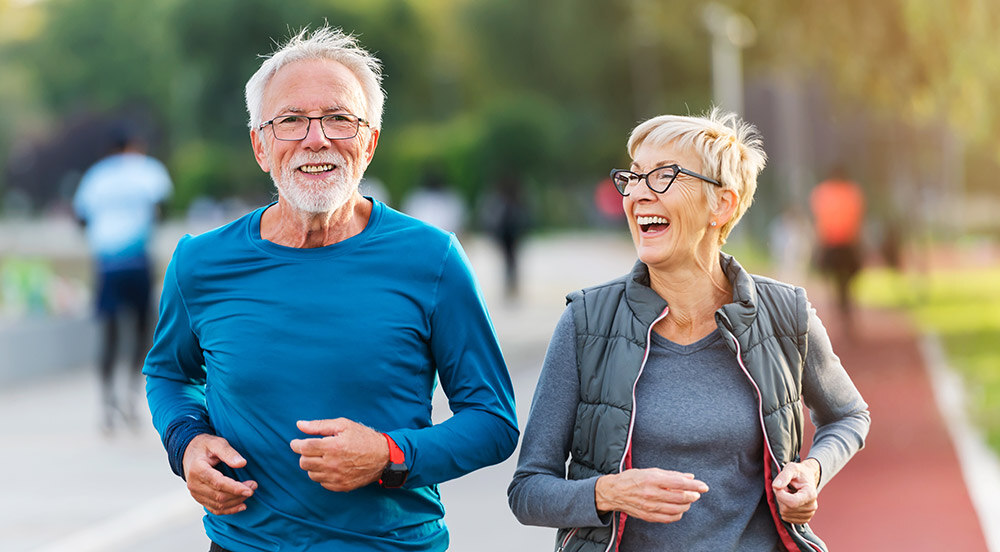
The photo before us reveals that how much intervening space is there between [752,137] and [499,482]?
5.66 metres

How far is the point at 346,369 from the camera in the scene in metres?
3.30

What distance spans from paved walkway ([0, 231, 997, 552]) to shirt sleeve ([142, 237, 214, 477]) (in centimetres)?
370

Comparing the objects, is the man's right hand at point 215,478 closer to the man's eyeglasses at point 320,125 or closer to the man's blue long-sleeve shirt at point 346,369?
the man's blue long-sleeve shirt at point 346,369

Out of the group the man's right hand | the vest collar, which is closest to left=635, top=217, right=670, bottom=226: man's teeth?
the vest collar

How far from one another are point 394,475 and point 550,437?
0.34 m

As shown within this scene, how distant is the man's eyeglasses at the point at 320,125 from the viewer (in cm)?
340

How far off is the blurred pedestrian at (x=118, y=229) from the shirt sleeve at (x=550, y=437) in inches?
306

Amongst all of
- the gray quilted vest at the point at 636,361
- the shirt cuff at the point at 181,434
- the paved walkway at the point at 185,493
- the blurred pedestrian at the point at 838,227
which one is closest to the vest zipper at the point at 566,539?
the gray quilted vest at the point at 636,361

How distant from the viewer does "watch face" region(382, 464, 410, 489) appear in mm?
3246

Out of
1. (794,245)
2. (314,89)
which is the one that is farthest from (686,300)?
(794,245)

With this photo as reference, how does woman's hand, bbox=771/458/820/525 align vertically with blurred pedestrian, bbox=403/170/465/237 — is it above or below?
below

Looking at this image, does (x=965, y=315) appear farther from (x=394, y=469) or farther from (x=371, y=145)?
(x=394, y=469)

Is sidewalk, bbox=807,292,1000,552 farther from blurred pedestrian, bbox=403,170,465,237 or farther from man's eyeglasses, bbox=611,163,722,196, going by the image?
blurred pedestrian, bbox=403,170,465,237

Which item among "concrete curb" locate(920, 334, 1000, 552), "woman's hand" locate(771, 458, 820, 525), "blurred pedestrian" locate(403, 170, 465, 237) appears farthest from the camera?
"blurred pedestrian" locate(403, 170, 465, 237)
